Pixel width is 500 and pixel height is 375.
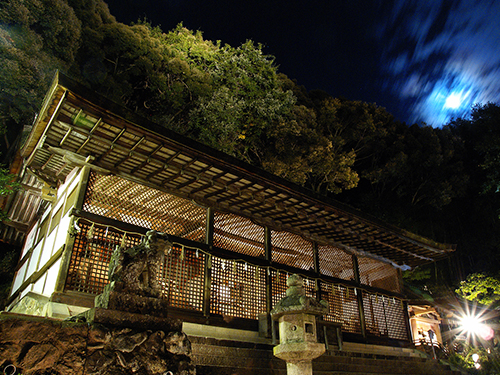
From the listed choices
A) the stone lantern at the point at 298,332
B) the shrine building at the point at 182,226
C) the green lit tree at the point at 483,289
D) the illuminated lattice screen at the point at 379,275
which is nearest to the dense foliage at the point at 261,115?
the green lit tree at the point at 483,289

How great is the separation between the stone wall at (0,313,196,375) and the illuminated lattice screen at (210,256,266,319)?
5.34m

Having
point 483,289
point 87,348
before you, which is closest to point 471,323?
point 483,289

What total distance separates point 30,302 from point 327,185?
66.9 feet

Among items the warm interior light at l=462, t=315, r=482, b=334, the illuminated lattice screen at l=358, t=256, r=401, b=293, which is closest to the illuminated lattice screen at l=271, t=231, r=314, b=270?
the illuminated lattice screen at l=358, t=256, r=401, b=293

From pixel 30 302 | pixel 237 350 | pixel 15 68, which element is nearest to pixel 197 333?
pixel 237 350

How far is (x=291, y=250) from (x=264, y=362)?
5.13 metres

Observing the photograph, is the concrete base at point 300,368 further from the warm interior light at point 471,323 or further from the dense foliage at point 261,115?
the warm interior light at point 471,323

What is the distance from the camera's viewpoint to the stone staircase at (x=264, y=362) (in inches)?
289

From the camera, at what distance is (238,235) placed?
38.1ft

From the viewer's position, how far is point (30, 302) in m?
8.28

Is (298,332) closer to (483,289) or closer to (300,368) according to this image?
(300,368)

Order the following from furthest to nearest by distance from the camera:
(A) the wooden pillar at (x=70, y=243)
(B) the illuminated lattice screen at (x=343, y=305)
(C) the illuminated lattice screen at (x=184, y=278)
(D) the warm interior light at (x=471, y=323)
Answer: (D) the warm interior light at (x=471, y=323), (B) the illuminated lattice screen at (x=343, y=305), (C) the illuminated lattice screen at (x=184, y=278), (A) the wooden pillar at (x=70, y=243)

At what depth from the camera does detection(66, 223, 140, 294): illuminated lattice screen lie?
7941 mm

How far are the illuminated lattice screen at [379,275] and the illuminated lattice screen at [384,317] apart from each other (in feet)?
2.56
